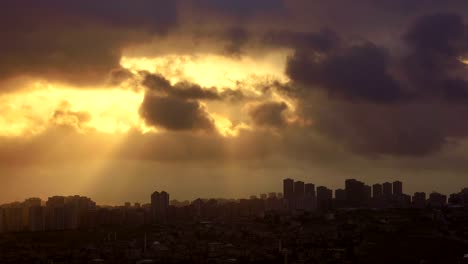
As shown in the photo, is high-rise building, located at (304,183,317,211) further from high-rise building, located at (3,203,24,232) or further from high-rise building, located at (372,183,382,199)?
high-rise building, located at (3,203,24,232)

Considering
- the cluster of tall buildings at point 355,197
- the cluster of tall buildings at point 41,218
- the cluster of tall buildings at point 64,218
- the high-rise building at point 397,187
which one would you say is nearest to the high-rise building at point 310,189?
the cluster of tall buildings at point 355,197

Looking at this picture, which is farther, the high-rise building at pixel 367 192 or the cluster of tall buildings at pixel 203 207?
the high-rise building at pixel 367 192

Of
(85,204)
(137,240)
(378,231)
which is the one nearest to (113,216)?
(85,204)

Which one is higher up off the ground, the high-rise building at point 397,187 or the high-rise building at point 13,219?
the high-rise building at point 397,187

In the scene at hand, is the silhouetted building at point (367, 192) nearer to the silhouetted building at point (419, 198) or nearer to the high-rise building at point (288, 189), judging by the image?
the silhouetted building at point (419, 198)

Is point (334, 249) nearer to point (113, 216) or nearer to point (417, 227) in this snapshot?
point (417, 227)

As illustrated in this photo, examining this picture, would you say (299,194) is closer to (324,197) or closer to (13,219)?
(324,197)

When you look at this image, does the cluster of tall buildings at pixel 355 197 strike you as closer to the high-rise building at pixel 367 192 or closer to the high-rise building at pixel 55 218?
the high-rise building at pixel 367 192

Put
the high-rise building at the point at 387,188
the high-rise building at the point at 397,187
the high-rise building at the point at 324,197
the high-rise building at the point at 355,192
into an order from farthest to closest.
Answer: the high-rise building at the point at 397,187, the high-rise building at the point at 387,188, the high-rise building at the point at 355,192, the high-rise building at the point at 324,197

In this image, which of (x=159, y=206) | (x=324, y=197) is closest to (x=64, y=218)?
(x=159, y=206)

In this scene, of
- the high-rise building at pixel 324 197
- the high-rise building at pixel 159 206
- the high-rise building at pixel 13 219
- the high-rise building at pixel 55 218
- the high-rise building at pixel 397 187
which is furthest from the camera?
the high-rise building at pixel 397 187
